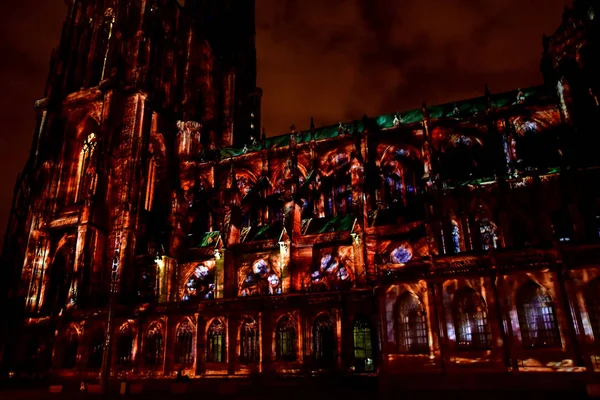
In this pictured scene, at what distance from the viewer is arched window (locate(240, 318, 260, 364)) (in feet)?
98.8

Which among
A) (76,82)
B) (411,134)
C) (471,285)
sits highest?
(76,82)

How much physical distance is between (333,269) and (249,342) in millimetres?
7682

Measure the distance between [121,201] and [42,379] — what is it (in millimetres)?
14793

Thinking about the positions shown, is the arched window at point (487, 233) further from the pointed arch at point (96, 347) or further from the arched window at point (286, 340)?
the pointed arch at point (96, 347)

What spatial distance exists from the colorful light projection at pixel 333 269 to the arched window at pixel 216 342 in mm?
6819

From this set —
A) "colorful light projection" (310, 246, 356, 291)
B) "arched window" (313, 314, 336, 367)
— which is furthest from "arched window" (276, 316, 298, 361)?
"colorful light projection" (310, 246, 356, 291)

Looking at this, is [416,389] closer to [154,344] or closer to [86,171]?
[154,344]

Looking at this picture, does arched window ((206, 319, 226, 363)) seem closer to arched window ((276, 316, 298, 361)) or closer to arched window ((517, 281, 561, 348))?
arched window ((276, 316, 298, 361))

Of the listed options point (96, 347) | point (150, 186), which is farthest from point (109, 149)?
point (96, 347)

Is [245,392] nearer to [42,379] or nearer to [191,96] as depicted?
[42,379]

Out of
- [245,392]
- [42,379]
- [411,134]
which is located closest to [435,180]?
[411,134]

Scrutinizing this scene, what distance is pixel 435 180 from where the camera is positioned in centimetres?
3100

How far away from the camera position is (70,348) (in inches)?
1415

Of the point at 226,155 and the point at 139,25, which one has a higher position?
the point at 139,25
